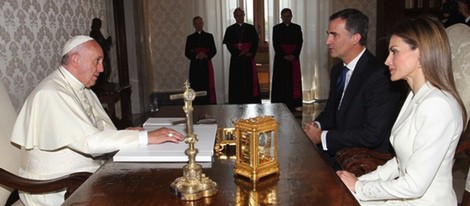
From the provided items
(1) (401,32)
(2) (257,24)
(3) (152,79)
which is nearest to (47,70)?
(1) (401,32)

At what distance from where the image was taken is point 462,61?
2596 millimetres

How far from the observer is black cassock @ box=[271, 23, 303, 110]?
24.9 feet

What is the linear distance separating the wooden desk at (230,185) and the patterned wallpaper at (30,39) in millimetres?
1460

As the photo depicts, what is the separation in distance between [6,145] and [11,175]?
0.31 m

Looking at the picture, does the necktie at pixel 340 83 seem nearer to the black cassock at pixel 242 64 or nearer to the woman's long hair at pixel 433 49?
the woman's long hair at pixel 433 49

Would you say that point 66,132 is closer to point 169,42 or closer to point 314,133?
point 314,133

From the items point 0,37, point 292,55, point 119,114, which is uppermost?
point 0,37

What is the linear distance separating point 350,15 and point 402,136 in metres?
1.20

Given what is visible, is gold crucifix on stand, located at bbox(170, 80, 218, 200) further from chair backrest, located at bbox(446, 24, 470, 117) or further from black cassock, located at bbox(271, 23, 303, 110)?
black cassock, located at bbox(271, 23, 303, 110)

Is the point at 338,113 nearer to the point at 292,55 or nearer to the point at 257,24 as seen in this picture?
the point at 292,55

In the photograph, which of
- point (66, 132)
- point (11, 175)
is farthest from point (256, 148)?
point (11, 175)

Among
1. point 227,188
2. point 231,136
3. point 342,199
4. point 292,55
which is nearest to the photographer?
point 342,199

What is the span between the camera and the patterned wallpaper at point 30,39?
9.29 feet

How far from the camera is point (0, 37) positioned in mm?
2754
